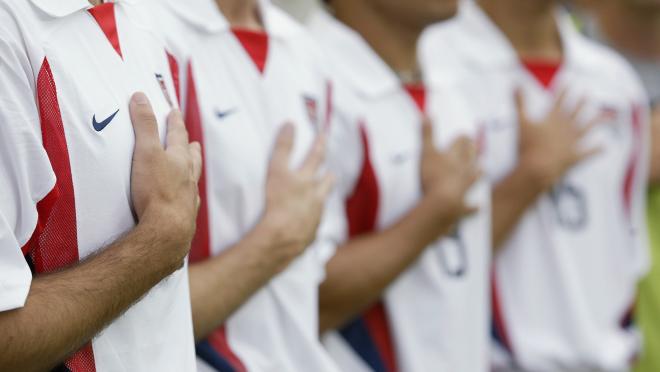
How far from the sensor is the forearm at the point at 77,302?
1.52m

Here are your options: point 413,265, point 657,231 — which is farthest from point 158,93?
point 657,231

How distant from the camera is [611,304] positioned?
3725 mm

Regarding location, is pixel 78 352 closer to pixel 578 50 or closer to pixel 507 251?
pixel 507 251

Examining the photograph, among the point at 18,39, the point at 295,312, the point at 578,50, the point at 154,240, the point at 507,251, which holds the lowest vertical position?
the point at 507,251

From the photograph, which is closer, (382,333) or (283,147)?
(283,147)

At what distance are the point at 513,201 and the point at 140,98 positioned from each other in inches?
71.3

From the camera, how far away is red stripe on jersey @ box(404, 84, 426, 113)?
3.08 meters

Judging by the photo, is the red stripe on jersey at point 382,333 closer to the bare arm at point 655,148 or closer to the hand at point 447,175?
the hand at point 447,175

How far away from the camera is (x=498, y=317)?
3.53 meters

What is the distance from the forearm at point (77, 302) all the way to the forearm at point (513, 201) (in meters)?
1.80

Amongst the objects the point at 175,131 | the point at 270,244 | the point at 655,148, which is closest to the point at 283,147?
the point at 270,244

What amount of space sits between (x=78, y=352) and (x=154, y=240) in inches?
7.2

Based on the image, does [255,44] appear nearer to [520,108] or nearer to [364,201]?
[364,201]

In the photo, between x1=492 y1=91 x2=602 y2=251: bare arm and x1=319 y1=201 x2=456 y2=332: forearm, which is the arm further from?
x1=492 y1=91 x2=602 y2=251: bare arm
